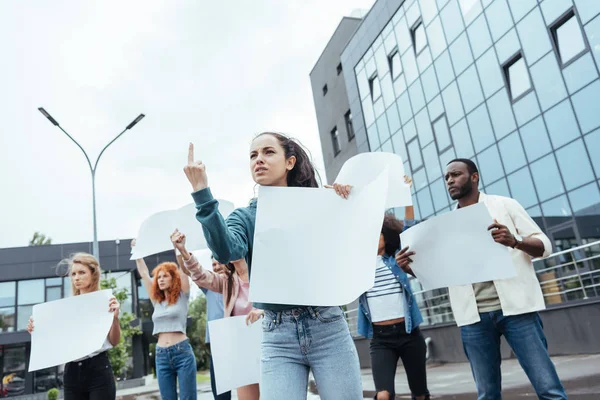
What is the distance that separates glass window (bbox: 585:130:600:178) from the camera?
13.1m

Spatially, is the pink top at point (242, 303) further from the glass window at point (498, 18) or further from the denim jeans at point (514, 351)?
the glass window at point (498, 18)

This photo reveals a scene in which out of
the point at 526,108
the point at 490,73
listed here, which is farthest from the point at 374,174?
the point at 490,73

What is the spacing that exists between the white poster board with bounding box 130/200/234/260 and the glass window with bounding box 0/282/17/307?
25.7 metres

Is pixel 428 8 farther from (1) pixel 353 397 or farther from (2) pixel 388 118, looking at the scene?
(1) pixel 353 397

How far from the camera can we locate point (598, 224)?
44.1 ft

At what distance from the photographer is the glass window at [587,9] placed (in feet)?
43.3

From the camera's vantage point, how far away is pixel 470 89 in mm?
17641

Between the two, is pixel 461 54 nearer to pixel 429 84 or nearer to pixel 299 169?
pixel 429 84

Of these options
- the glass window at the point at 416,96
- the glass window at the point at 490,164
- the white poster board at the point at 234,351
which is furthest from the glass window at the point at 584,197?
the white poster board at the point at 234,351

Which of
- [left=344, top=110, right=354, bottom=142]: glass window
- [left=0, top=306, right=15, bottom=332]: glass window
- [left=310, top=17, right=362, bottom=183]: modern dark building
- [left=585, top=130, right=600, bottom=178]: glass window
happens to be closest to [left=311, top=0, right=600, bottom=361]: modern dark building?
[left=585, top=130, right=600, bottom=178]: glass window

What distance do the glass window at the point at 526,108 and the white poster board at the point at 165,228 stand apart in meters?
12.6

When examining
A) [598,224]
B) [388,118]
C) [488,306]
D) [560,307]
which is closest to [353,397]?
[488,306]

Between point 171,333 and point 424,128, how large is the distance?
1679 cm

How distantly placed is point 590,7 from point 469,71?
4711 millimetres
